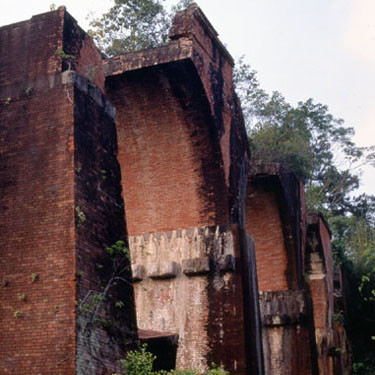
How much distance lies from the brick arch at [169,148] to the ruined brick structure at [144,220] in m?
0.02

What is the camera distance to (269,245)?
14852 mm

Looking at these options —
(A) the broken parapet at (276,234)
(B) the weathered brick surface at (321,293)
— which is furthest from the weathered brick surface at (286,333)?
(B) the weathered brick surface at (321,293)

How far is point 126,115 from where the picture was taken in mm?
11281

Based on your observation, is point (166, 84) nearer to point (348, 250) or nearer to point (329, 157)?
point (348, 250)

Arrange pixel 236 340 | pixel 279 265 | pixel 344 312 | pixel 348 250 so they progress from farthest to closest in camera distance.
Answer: pixel 348 250 → pixel 344 312 → pixel 279 265 → pixel 236 340

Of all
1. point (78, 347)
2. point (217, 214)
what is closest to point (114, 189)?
point (78, 347)

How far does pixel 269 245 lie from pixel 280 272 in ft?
2.08

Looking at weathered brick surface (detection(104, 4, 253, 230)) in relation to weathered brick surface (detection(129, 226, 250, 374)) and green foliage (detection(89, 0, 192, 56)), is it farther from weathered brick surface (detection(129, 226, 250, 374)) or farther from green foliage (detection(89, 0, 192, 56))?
green foliage (detection(89, 0, 192, 56))

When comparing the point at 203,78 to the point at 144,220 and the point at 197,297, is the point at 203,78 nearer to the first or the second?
the point at 144,220

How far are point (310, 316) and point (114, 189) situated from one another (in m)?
8.49

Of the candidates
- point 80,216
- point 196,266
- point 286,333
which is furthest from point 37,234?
point 286,333

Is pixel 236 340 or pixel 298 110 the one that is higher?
pixel 298 110

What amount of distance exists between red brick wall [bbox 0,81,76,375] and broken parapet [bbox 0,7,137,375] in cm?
→ 1

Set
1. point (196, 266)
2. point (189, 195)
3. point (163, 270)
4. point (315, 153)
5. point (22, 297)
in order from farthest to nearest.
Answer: point (315, 153)
point (163, 270)
point (189, 195)
point (196, 266)
point (22, 297)
